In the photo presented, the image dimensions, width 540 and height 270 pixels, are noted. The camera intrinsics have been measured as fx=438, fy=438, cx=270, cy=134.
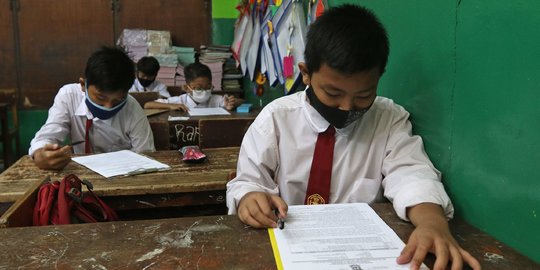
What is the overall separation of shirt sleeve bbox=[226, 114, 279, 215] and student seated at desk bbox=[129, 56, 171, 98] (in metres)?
3.03

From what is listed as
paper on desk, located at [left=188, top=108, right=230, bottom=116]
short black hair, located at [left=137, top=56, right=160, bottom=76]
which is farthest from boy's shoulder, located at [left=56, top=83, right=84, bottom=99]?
short black hair, located at [left=137, top=56, right=160, bottom=76]

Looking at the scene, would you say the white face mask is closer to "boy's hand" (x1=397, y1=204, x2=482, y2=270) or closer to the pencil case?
the pencil case

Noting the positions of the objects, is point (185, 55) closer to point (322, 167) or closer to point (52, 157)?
point (52, 157)

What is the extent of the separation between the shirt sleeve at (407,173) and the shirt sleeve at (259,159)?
0.30 metres

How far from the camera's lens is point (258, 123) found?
1.19m

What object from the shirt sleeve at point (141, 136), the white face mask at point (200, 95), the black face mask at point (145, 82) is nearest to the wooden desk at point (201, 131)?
the shirt sleeve at point (141, 136)

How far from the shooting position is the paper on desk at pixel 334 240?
73 cm

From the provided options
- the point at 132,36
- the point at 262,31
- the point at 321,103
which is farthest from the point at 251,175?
the point at 132,36

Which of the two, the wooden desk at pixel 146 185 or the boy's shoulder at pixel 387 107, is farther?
the wooden desk at pixel 146 185

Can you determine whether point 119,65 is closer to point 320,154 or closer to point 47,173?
point 47,173

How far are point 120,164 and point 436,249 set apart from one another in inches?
47.0

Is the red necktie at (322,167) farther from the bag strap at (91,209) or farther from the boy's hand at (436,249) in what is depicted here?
the bag strap at (91,209)

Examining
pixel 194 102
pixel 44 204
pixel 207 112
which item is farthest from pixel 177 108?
pixel 44 204

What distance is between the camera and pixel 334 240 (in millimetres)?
808
